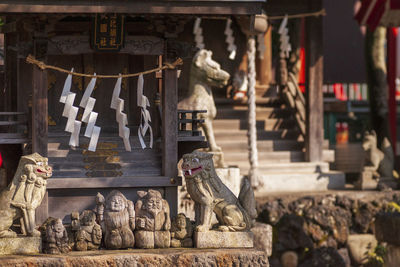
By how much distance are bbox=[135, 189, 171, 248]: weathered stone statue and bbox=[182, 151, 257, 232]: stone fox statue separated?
1.48 ft

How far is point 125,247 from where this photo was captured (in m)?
14.4

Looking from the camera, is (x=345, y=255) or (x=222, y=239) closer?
(x=222, y=239)

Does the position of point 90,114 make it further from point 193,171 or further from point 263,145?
point 263,145

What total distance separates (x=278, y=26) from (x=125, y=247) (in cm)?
908

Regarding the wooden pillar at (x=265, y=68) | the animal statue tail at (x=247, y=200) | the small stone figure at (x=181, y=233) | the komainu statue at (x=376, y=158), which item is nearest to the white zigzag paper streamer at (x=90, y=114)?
the small stone figure at (x=181, y=233)

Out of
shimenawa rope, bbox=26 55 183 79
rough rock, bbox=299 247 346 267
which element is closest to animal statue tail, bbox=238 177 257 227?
shimenawa rope, bbox=26 55 183 79

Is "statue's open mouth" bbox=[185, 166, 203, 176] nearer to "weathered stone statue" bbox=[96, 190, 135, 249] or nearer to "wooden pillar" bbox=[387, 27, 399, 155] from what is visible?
"weathered stone statue" bbox=[96, 190, 135, 249]

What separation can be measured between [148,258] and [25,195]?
69.9 inches

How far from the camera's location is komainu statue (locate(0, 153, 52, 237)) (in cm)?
1399

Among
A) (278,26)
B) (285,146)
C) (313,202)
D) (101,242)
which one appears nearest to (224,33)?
(278,26)

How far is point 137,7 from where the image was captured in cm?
A: 1456

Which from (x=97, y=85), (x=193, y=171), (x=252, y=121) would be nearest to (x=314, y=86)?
(x=252, y=121)

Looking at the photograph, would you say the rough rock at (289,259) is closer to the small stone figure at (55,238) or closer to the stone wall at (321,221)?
the stone wall at (321,221)

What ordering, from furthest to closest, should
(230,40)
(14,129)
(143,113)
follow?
(230,40), (14,129), (143,113)
